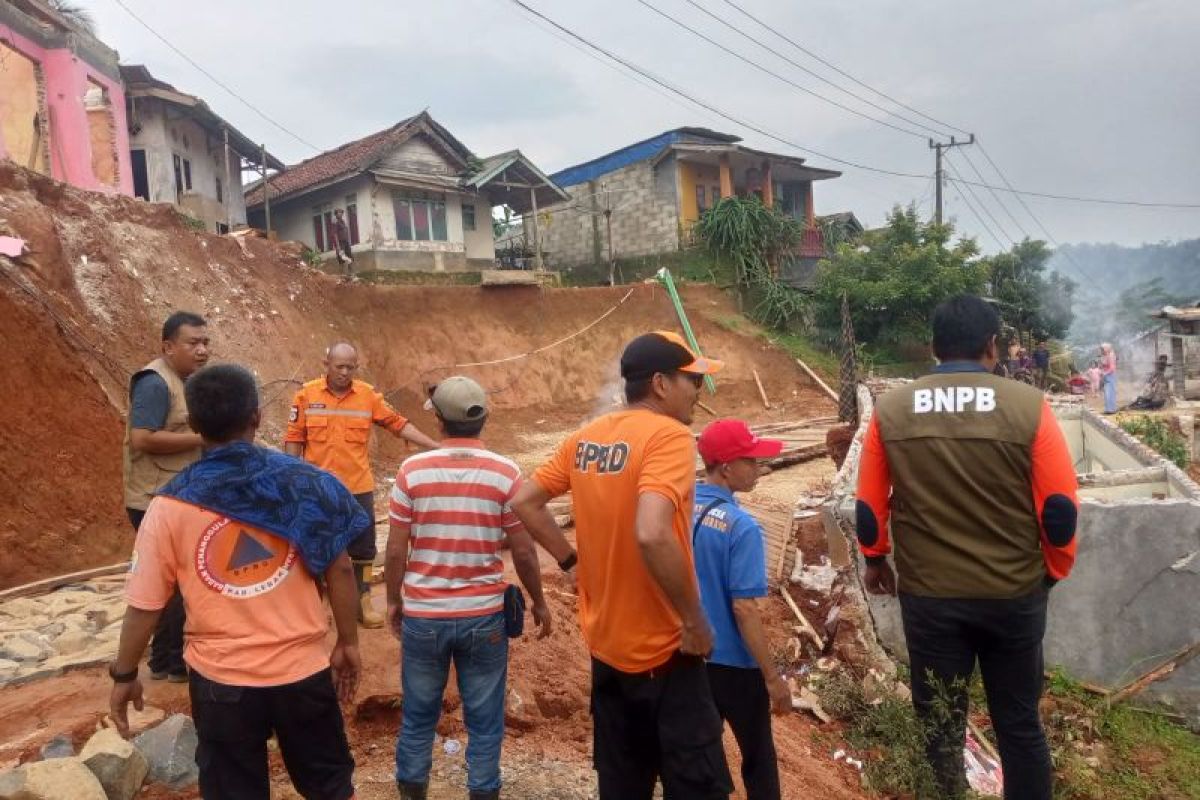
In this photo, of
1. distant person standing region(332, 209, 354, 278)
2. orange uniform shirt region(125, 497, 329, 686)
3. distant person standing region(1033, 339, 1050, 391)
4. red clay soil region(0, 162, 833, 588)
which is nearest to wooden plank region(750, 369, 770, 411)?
red clay soil region(0, 162, 833, 588)

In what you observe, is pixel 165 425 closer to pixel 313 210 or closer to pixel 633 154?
pixel 313 210

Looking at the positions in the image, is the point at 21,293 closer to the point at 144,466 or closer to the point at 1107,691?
the point at 144,466

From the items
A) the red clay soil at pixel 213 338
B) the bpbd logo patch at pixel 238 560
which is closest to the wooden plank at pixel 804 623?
the bpbd logo patch at pixel 238 560

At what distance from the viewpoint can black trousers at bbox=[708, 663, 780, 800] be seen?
2824 mm

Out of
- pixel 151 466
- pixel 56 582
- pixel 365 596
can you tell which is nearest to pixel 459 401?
pixel 151 466

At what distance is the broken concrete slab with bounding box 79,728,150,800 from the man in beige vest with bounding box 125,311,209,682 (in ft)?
2.50

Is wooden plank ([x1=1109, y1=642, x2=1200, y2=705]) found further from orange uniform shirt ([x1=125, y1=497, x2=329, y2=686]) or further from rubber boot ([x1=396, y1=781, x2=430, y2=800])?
orange uniform shirt ([x1=125, y1=497, x2=329, y2=686])

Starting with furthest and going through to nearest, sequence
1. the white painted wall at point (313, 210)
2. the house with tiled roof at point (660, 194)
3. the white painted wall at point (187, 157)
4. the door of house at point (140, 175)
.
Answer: the house with tiled roof at point (660, 194) < the white painted wall at point (313, 210) < the door of house at point (140, 175) < the white painted wall at point (187, 157)

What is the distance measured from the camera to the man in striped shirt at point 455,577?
296 centimetres

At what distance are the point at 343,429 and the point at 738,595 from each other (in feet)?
9.64

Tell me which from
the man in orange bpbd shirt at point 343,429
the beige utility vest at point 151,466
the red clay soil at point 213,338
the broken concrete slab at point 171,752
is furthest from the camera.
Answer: the red clay soil at point 213,338

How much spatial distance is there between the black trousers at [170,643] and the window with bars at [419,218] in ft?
64.8

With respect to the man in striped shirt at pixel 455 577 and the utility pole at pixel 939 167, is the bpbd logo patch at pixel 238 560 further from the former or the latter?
the utility pole at pixel 939 167

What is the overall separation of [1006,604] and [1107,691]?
288cm
